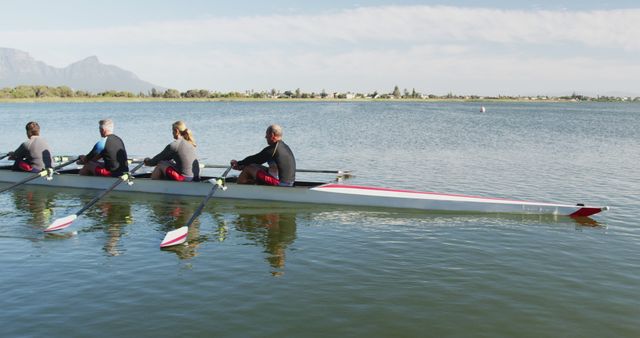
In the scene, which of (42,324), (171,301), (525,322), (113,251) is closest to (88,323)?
(42,324)

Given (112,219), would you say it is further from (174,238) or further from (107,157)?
(174,238)

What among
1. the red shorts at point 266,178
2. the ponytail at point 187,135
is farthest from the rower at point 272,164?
the ponytail at point 187,135

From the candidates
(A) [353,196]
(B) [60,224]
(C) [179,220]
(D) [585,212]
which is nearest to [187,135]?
(C) [179,220]

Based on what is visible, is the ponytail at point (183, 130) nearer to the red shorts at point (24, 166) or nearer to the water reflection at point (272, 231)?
the water reflection at point (272, 231)

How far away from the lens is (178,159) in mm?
14273

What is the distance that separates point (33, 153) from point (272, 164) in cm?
822

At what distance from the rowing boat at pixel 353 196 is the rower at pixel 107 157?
0.24 meters

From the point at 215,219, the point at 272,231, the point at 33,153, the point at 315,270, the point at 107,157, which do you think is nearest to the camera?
→ the point at 315,270

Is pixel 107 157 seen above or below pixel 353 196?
above

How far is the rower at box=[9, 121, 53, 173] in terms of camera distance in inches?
622

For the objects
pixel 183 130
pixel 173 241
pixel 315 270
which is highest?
pixel 183 130

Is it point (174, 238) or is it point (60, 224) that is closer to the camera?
point (174, 238)

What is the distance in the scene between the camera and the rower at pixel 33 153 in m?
15.8

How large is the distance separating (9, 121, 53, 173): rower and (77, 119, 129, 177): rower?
1.45m
